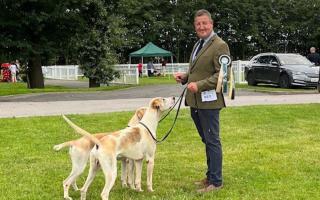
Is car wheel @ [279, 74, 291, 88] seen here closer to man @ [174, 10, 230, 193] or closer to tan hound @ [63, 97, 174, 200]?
man @ [174, 10, 230, 193]

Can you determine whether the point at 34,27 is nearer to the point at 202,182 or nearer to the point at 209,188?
the point at 202,182

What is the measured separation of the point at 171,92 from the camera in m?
21.7

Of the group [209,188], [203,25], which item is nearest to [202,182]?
[209,188]

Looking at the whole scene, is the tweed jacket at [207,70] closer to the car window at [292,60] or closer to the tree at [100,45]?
the car window at [292,60]

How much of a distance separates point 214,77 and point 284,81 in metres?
18.1

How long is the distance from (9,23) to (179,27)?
4326 cm

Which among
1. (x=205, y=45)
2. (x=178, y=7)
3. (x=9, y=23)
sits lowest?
(x=205, y=45)

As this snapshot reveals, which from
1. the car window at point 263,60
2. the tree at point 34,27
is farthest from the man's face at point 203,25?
the car window at point 263,60

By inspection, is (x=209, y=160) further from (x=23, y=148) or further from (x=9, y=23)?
(x=9, y=23)

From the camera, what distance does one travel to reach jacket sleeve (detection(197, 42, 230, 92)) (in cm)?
641

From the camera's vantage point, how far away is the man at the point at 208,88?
6.48 m

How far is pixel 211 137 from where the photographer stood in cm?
670

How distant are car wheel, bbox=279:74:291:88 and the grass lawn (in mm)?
9902

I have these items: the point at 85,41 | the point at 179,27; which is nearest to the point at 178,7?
the point at 179,27
